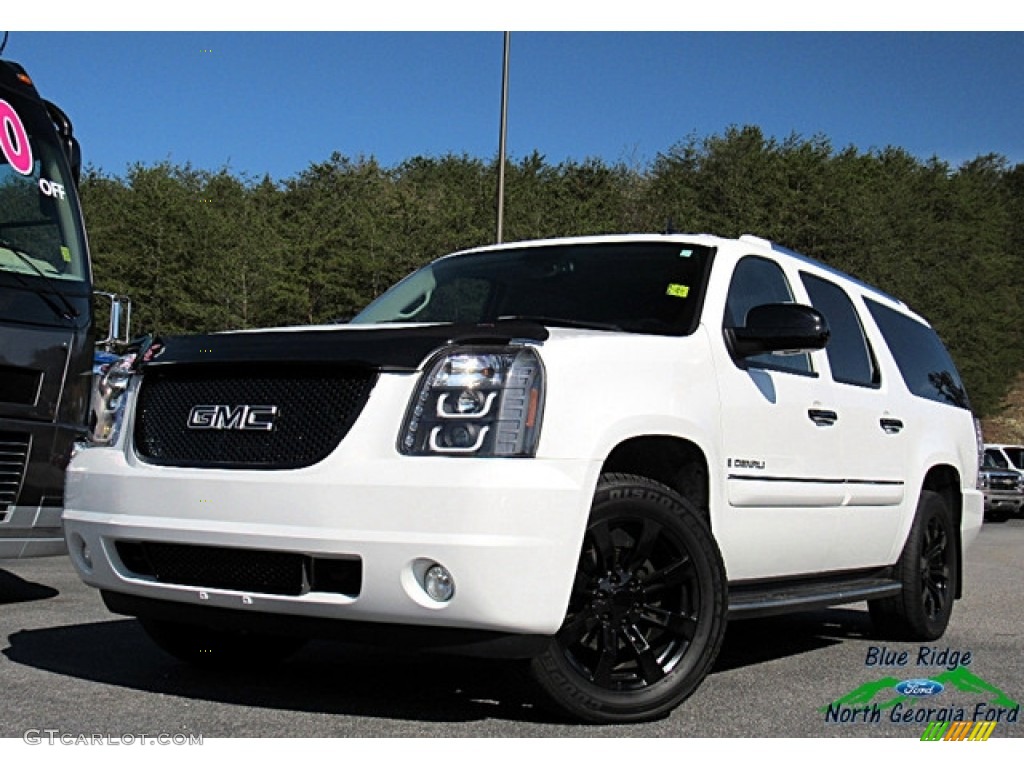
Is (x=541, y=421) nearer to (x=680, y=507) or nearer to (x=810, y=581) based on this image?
(x=680, y=507)

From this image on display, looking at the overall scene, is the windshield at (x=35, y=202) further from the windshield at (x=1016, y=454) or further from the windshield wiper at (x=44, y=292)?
the windshield at (x=1016, y=454)

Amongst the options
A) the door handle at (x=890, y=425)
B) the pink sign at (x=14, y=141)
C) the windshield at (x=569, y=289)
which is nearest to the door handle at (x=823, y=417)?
the door handle at (x=890, y=425)

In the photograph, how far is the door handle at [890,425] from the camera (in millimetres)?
6125

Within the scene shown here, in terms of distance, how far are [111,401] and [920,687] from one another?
10.9 feet

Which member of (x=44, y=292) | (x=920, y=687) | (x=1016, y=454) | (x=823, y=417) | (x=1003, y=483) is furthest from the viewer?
(x=1016, y=454)

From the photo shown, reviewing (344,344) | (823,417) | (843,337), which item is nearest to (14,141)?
(344,344)

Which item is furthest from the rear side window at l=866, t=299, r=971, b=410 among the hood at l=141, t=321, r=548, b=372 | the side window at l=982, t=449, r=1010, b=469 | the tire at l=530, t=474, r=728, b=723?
the side window at l=982, t=449, r=1010, b=469

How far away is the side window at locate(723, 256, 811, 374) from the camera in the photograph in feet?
17.2

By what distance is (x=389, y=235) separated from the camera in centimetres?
4528

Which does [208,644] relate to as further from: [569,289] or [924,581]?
[924,581]

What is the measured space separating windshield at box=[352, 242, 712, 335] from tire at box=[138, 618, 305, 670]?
148 centimetres

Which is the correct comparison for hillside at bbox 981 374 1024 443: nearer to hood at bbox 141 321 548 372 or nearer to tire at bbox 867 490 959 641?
tire at bbox 867 490 959 641

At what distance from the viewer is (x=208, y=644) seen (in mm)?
5145

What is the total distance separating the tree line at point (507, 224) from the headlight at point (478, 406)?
3966 cm
